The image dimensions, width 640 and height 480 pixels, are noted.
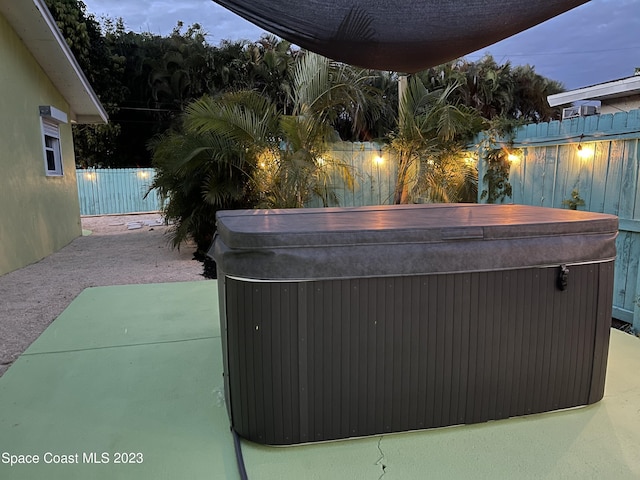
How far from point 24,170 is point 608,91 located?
9866 mm

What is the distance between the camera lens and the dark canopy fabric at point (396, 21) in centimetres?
260

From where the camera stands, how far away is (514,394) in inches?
80.4

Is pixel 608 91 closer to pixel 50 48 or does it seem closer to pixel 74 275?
pixel 74 275

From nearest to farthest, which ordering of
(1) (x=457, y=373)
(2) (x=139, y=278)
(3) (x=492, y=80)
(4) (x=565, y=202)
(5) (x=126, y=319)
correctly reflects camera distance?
(1) (x=457, y=373) < (5) (x=126, y=319) < (4) (x=565, y=202) < (2) (x=139, y=278) < (3) (x=492, y=80)

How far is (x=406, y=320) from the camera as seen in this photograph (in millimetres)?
1874

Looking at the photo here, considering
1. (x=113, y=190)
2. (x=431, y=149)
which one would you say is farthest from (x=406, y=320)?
(x=113, y=190)

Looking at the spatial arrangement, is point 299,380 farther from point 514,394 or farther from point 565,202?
point 565,202

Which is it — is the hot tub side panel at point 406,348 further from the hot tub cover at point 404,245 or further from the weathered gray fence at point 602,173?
the weathered gray fence at point 602,173

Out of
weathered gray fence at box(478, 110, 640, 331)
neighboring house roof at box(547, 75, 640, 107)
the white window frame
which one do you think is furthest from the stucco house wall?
neighboring house roof at box(547, 75, 640, 107)

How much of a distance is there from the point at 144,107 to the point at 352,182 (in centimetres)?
1366

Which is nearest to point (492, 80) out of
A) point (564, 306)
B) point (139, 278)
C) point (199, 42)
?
point (199, 42)

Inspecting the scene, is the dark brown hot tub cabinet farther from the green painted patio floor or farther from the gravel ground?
the gravel ground

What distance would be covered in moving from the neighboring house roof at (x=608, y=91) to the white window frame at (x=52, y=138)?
9795 millimetres

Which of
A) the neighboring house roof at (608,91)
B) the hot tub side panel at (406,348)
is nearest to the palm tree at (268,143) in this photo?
the hot tub side panel at (406,348)
